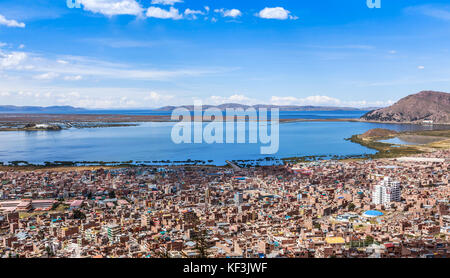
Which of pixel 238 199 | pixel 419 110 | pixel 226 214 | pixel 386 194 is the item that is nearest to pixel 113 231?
pixel 226 214

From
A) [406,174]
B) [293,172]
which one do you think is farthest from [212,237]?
[406,174]

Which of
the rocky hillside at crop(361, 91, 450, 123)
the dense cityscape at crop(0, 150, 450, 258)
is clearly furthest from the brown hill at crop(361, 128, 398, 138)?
the rocky hillside at crop(361, 91, 450, 123)

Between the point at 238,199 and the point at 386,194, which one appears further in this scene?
the point at 238,199

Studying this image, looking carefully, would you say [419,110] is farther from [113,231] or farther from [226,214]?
[113,231]

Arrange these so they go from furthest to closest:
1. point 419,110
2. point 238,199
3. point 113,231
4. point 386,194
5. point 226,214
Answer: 1. point 419,110
2. point 238,199
3. point 386,194
4. point 226,214
5. point 113,231

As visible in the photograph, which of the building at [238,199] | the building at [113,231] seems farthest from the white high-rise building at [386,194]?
the building at [113,231]

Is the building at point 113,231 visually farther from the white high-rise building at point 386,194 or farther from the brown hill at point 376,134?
the brown hill at point 376,134

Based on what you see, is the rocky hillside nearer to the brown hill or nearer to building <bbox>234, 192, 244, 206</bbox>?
the brown hill
